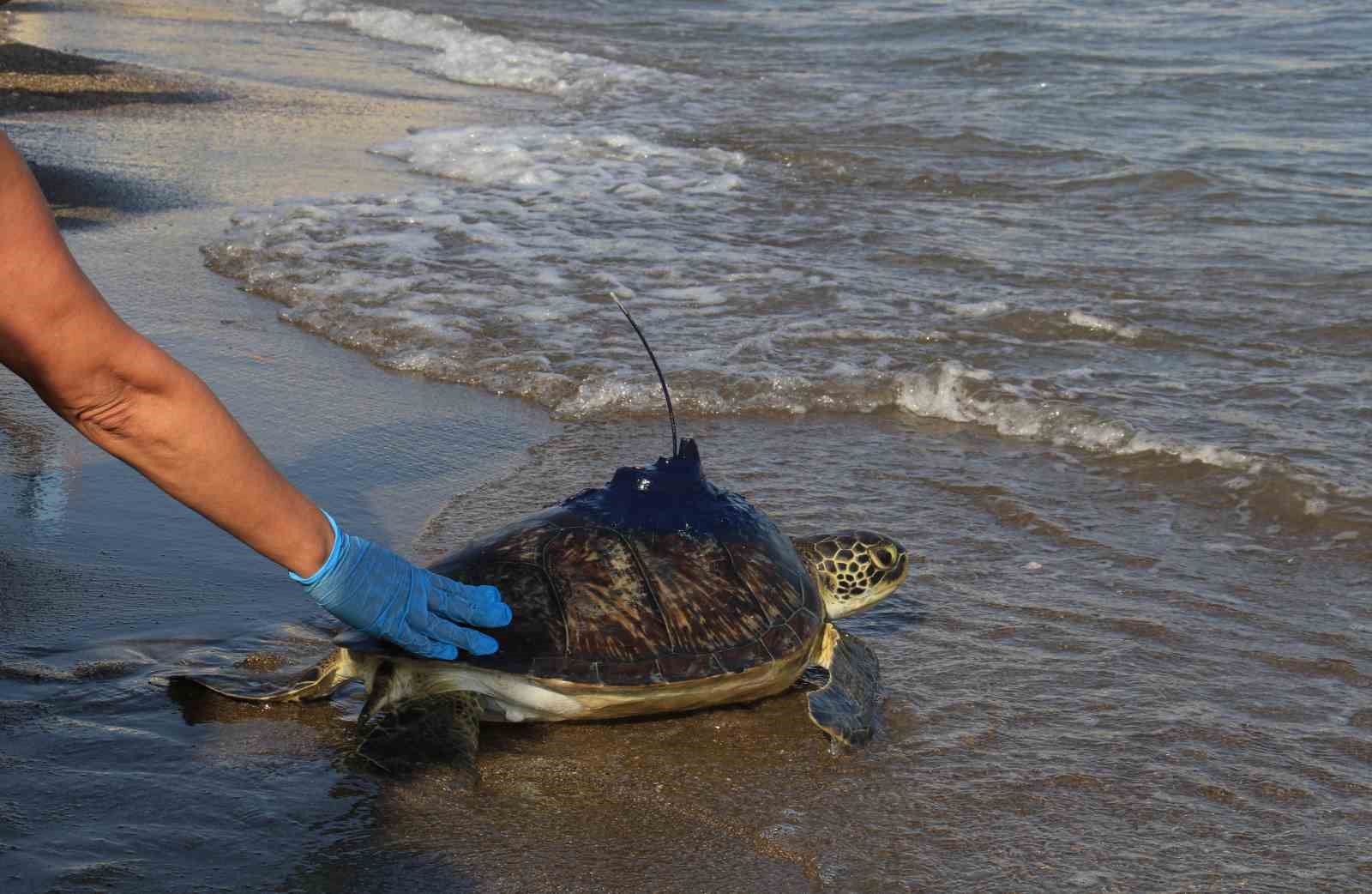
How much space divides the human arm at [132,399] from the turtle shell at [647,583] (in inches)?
26.5

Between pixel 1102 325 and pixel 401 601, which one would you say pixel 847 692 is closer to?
pixel 401 601

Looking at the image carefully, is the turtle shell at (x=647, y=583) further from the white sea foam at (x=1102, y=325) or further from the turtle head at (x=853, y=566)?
the white sea foam at (x=1102, y=325)

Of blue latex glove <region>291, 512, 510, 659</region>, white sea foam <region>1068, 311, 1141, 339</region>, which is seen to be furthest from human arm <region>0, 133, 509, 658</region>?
white sea foam <region>1068, 311, 1141, 339</region>

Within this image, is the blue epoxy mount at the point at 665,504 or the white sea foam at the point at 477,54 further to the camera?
the white sea foam at the point at 477,54

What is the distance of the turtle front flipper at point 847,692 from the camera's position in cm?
302

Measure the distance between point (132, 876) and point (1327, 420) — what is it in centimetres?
444

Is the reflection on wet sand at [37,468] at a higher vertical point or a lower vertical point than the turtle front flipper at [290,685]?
higher

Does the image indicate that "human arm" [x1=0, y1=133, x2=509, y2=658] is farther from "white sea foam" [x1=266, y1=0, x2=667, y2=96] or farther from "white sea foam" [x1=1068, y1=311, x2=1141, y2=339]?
"white sea foam" [x1=266, y1=0, x2=667, y2=96]

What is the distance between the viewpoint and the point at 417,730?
2859 millimetres

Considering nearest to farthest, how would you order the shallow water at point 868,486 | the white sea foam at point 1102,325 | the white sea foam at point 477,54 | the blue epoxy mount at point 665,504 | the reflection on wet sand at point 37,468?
1. the shallow water at point 868,486
2. the blue epoxy mount at point 665,504
3. the reflection on wet sand at point 37,468
4. the white sea foam at point 1102,325
5. the white sea foam at point 477,54

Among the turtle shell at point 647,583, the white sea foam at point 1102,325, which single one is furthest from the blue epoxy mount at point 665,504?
the white sea foam at point 1102,325

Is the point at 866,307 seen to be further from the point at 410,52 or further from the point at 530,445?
the point at 410,52

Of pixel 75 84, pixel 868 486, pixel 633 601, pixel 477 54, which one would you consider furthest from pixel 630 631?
pixel 477 54

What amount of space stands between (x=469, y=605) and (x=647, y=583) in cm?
45
